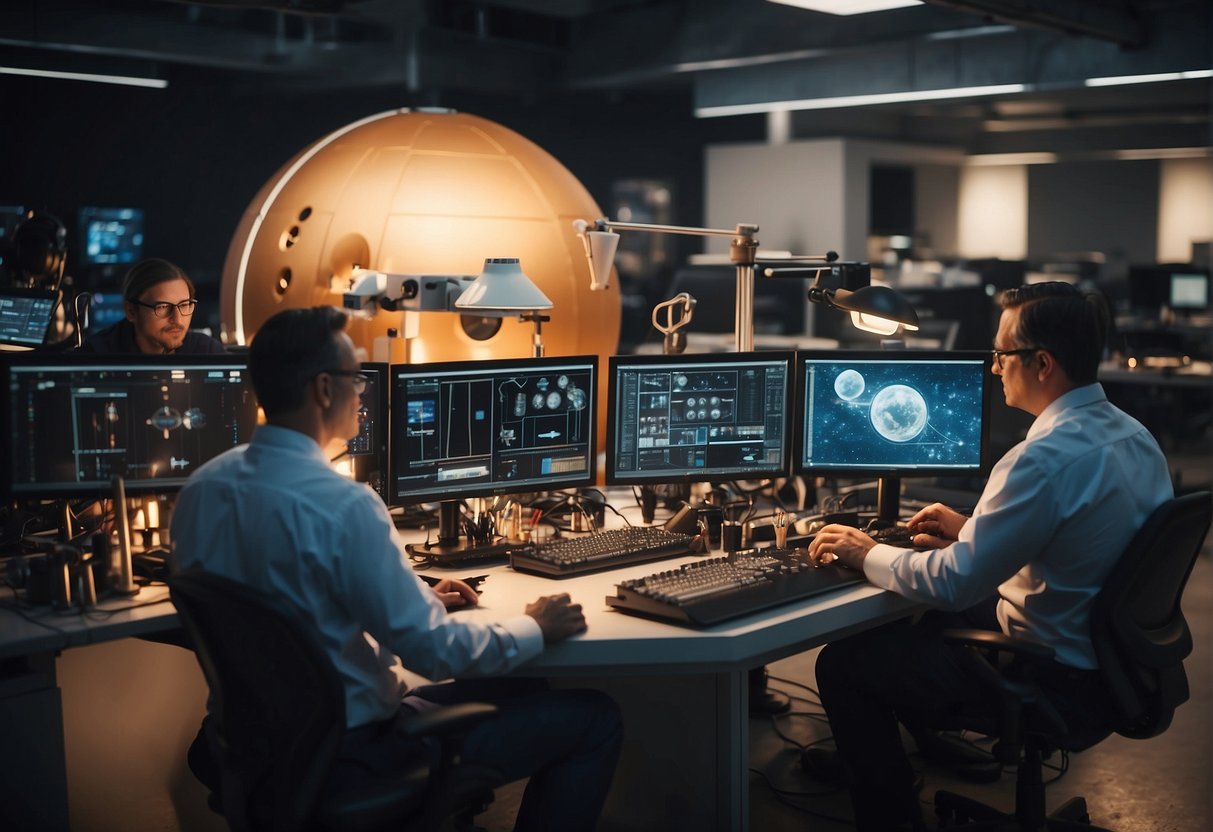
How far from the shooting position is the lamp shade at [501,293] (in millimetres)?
3006

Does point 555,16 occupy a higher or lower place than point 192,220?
higher

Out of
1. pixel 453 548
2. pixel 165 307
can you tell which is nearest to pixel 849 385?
pixel 453 548

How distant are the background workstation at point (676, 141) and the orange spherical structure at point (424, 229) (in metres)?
0.18

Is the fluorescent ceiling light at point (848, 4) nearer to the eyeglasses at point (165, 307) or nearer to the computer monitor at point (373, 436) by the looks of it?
the eyeglasses at point (165, 307)

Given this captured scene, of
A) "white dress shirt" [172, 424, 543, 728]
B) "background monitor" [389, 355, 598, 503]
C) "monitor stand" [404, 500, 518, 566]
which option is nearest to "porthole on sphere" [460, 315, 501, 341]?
"background monitor" [389, 355, 598, 503]

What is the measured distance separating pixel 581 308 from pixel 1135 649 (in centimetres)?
204

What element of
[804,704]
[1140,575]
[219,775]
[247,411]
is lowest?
[804,704]

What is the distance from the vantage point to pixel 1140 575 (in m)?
2.38

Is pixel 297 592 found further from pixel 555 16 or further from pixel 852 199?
pixel 852 199

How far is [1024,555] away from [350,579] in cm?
135

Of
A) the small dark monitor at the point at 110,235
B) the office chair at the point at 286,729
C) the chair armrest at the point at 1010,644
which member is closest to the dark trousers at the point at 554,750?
the office chair at the point at 286,729

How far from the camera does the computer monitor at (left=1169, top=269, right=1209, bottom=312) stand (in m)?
8.59

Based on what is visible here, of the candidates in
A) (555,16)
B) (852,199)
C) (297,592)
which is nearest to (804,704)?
(297,592)

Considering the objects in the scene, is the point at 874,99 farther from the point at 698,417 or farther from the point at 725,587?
the point at 725,587
